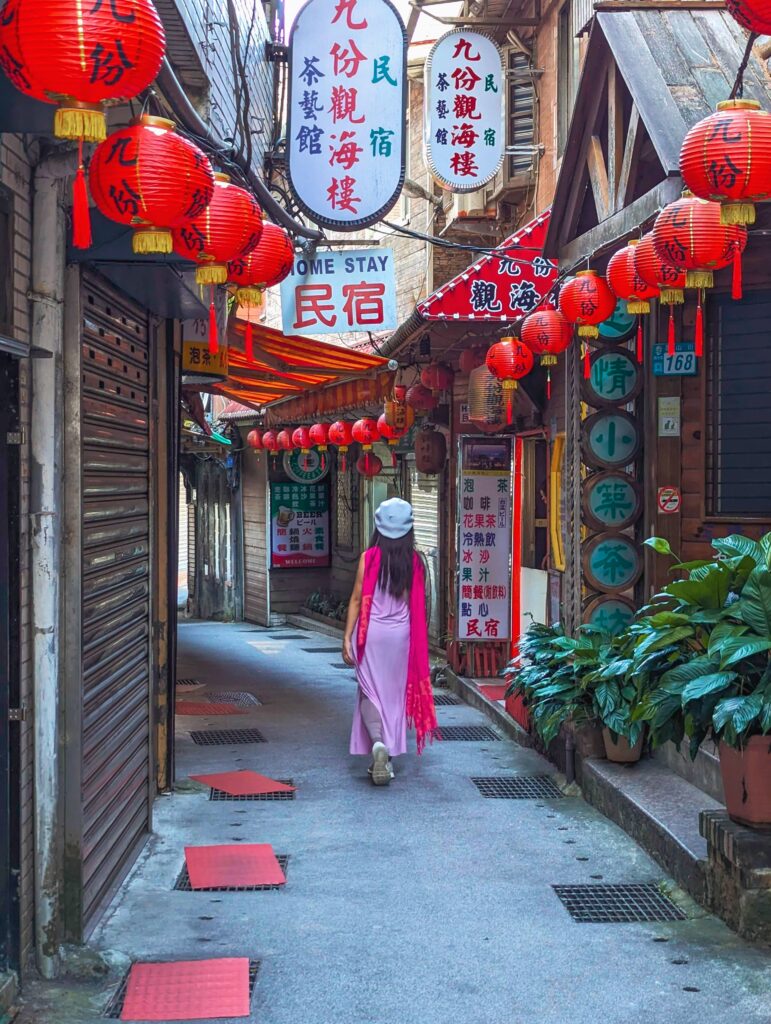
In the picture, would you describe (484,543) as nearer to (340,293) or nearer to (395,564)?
(340,293)

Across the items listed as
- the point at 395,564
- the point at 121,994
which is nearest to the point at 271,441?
the point at 395,564

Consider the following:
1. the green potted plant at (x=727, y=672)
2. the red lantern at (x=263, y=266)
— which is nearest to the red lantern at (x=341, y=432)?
the red lantern at (x=263, y=266)

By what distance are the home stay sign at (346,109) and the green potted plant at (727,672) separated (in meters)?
4.18

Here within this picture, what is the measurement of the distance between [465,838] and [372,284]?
187 inches

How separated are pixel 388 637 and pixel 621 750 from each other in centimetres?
195

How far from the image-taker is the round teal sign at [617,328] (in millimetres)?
9188

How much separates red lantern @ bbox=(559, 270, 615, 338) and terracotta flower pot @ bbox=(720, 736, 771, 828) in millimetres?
3379

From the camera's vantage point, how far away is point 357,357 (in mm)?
14508

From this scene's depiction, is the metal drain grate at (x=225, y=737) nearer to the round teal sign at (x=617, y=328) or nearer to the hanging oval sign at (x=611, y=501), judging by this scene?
the hanging oval sign at (x=611, y=501)

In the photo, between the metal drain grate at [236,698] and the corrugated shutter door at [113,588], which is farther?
the metal drain grate at [236,698]

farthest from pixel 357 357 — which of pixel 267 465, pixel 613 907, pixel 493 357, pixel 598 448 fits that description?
pixel 267 465

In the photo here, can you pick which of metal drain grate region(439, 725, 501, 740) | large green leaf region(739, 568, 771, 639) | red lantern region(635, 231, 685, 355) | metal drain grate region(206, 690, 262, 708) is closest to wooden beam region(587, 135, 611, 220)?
red lantern region(635, 231, 685, 355)

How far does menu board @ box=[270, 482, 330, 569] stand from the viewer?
25.2m

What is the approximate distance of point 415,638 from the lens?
30.3 feet
